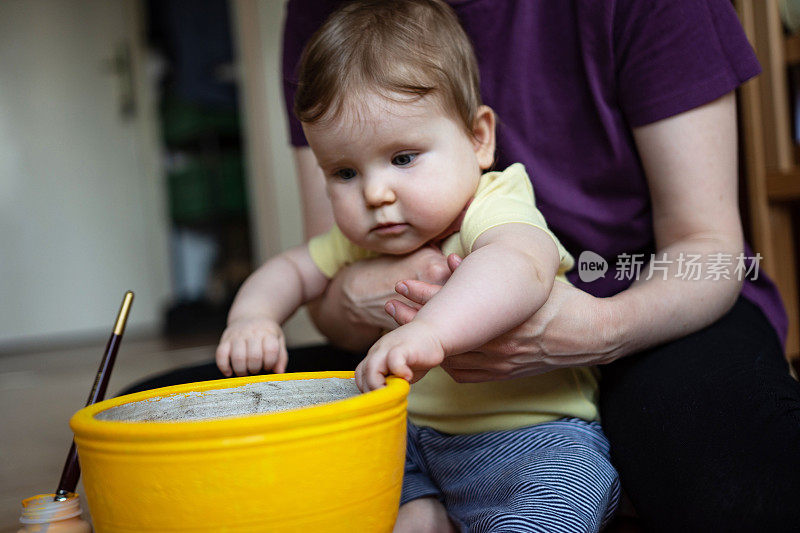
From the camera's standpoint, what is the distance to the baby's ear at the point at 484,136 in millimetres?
929

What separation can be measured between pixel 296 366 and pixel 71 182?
11.6ft

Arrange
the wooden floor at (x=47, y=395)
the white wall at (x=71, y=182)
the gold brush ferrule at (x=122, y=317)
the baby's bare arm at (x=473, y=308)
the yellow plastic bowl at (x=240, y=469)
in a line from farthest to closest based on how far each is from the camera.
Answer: the white wall at (x=71, y=182)
the wooden floor at (x=47, y=395)
the gold brush ferrule at (x=122, y=317)
the baby's bare arm at (x=473, y=308)
the yellow plastic bowl at (x=240, y=469)

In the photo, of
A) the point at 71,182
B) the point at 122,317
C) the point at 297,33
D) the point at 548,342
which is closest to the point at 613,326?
the point at 548,342

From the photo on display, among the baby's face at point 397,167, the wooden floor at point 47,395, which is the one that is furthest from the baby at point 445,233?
the wooden floor at point 47,395

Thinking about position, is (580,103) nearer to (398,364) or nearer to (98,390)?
(398,364)

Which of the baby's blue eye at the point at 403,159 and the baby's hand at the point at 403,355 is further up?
the baby's blue eye at the point at 403,159

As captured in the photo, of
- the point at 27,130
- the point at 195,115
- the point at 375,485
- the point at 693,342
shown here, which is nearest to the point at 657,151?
the point at 693,342

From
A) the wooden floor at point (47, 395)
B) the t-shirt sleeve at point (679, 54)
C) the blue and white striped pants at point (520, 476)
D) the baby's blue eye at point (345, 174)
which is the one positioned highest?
the t-shirt sleeve at point (679, 54)

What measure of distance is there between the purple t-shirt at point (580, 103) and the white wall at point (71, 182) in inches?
145

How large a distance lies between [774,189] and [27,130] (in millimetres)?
3883

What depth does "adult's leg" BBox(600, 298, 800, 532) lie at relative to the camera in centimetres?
69

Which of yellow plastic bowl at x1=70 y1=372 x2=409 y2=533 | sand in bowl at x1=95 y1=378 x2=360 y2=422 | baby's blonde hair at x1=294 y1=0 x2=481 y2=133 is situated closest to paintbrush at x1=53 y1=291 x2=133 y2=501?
sand in bowl at x1=95 y1=378 x2=360 y2=422

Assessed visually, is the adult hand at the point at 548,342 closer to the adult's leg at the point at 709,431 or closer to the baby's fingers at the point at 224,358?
the adult's leg at the point at 709,431

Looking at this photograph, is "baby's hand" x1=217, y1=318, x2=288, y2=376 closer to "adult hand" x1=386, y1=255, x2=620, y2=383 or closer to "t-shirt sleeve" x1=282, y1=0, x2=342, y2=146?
"adult hand" x1=386, y1=255, x2=620, y2=383
